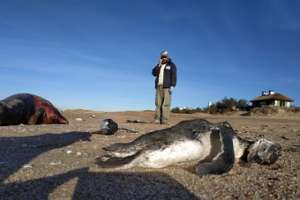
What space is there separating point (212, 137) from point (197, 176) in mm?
863

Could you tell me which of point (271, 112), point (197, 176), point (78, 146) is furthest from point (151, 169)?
point (271, 112)

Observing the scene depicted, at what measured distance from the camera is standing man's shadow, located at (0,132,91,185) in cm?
462

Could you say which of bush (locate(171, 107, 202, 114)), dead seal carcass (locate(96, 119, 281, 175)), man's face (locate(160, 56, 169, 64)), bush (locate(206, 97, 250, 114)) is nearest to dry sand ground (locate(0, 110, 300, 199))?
dead seal carcass (locate(96, 119, 281, 175))

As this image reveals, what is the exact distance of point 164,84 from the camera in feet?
40.2

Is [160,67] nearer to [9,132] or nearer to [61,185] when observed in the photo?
[9,132]

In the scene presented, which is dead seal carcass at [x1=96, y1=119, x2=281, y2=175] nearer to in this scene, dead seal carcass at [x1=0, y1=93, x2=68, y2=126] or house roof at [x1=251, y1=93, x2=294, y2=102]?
dead seal carcass at [x1=0, y1=93, x2=68, y2=126]

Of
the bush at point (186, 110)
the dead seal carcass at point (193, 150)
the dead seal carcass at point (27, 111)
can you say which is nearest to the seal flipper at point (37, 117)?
the dead seal carcass at point (27, 111)

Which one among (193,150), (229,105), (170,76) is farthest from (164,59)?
(229,105)

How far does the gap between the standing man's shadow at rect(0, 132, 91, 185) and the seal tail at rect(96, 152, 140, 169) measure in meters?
0.90

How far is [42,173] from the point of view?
4.28 meters

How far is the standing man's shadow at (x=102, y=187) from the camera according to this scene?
3523 mm

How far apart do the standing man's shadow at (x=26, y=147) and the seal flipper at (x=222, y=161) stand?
2.03 meters

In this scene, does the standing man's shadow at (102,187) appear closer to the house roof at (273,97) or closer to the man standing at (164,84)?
the man standing at (164,84)

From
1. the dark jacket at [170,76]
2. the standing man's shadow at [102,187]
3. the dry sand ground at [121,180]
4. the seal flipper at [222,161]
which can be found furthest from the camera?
the dark jacket at [170,76]
